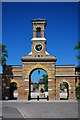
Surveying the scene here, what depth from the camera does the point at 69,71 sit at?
131 feet

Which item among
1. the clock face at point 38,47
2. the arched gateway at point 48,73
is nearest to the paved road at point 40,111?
the arched gateway at point 48,73

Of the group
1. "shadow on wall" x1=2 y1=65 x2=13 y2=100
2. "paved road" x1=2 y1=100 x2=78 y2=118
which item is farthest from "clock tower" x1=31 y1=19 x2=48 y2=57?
"paved road" x1=2 y1=100 x2=78 y2=118

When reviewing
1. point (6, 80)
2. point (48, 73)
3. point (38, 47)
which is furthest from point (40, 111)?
point (38, 47)

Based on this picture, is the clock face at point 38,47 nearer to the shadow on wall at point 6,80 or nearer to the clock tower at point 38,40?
the clock tower at point 38,40

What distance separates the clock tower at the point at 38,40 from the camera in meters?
41.7

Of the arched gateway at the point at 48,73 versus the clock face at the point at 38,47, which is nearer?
the arched gateway at the point at 48,73

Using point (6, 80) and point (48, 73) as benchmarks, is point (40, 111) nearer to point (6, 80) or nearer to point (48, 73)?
point (48, 73)

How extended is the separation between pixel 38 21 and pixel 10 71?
11.6 meters

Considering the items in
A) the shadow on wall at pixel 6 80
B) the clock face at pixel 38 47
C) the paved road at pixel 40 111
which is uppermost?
the clock face at pixel 38 47

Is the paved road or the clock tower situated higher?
the clock tower

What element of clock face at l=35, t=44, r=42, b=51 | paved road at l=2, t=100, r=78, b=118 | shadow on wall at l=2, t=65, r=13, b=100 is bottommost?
paved road at l=2, t=100, r=78, b=118

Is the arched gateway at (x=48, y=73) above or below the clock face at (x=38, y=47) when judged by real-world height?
below

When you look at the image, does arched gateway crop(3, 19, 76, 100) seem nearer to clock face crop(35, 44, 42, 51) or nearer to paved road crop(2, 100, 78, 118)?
clock face crop(35, 44, 42, 51)

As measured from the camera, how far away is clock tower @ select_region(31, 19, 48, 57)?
41728 millimetres
